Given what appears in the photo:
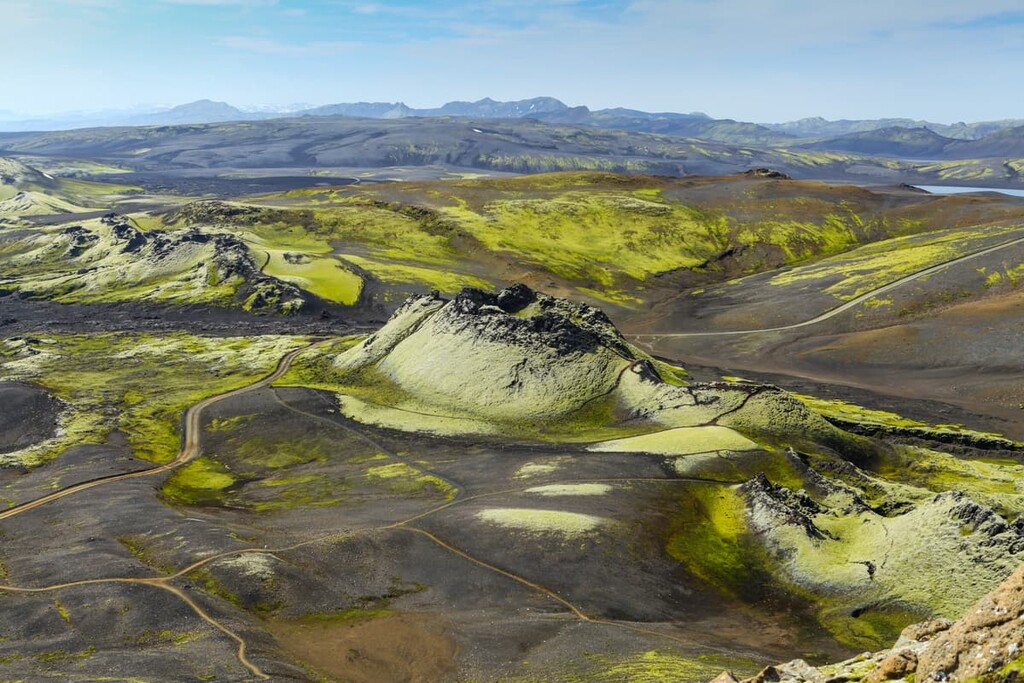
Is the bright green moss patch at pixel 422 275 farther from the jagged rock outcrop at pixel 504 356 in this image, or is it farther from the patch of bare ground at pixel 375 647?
the patch of bare ground at pixel 375 647

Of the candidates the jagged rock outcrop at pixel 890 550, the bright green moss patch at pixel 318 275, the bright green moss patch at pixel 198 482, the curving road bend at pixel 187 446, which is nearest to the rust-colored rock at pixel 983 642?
the jagged rock outcrop at pixel 890 550

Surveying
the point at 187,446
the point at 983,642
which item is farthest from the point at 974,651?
the point at 187,446

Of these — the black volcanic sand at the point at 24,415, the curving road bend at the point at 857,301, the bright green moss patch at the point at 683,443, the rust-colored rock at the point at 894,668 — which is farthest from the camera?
the curving road bend at the point at 857,301

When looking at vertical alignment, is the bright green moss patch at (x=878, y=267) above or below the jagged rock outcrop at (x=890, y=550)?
above

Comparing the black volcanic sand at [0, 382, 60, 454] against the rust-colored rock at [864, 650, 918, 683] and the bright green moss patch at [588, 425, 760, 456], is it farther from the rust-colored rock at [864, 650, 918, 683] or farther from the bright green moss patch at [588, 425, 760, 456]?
the rust-colored rock at [864, 650, 918, 683]

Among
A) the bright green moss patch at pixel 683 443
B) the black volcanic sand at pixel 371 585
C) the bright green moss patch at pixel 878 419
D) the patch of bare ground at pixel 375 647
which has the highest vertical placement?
the bright green moss patch at pixel 683 443

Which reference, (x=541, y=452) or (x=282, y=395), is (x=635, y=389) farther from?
(x=282, y=395)
